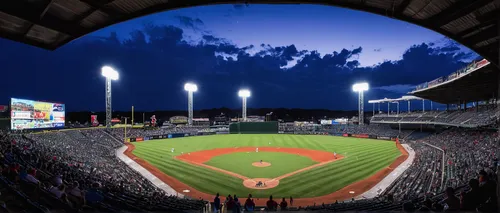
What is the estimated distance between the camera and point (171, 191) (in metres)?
18.6

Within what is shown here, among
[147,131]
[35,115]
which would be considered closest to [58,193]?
[35,115]

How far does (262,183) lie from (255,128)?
47.0m

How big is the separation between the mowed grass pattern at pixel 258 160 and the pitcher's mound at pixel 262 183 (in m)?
1.22

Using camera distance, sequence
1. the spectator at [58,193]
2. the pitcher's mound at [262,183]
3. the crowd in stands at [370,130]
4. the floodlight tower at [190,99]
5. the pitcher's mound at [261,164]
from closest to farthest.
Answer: the spectator at [58,193] → the pitcher's mound at [262,183] → the pitcher's mound at [261,164] → the crowd in stands at [370,130] → the floodlight tower at [190,99]

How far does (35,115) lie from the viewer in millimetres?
30578

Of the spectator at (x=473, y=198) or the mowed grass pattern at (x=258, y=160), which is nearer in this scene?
the spectator at (x=473, y=198)

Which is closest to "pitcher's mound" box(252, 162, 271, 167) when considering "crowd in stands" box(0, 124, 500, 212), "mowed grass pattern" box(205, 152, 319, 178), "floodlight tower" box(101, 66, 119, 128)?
"mowed grass pattern" box(205, 152, 319, 178)

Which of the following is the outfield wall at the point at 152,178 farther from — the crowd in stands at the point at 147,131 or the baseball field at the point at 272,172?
the crowd in stands at the point at 147,131

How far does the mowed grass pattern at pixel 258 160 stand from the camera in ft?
77.5

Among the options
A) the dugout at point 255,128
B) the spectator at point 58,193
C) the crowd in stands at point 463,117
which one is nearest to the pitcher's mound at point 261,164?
the spectator at point 58,193

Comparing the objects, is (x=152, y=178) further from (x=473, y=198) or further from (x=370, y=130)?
(x=370, y=130)

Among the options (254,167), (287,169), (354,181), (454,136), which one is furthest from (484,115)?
(254,167)

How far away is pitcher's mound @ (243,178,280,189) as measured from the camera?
64.0 ft

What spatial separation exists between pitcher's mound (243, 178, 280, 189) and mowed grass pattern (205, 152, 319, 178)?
4.00 ft
